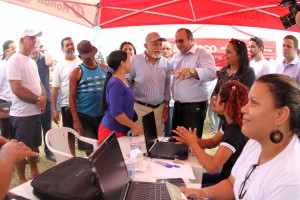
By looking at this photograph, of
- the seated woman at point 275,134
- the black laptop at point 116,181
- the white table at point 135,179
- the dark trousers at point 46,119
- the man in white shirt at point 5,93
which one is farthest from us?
the dark trousers at point 46,119

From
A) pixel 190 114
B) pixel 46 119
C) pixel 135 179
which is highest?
pixel 190 114

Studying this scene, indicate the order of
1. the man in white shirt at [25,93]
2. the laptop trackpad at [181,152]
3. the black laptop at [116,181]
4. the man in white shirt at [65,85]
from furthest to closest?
1. the man in white shirt at [65,85]
2. the man in white shirt at [25,93]
3. the laptop trackpad at [181,152]
4. the black laptop at [116,181]

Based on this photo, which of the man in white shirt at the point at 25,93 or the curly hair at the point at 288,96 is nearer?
the curly hair at the point at 288,96

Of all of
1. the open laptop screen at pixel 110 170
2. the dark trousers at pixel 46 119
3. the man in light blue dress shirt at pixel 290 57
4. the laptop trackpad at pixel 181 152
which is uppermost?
the man in light blue dress shirt at pixel 290 57

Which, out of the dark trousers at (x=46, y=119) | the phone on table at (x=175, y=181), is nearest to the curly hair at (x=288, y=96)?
the phone on table at (x=175, y=181)

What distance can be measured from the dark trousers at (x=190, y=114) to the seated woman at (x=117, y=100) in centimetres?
102

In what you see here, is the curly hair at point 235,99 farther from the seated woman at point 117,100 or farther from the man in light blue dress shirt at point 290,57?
the man in light blue dress shirt at point 290,57

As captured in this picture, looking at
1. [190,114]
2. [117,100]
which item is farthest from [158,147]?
[190,114]

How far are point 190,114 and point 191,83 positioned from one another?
371 millimetres

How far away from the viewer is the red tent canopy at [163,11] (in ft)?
14.3

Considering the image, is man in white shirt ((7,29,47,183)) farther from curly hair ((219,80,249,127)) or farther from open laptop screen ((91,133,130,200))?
curly hair ((219,80,249,127))

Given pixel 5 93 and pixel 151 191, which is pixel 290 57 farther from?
pixel 5 93

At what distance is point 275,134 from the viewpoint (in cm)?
120

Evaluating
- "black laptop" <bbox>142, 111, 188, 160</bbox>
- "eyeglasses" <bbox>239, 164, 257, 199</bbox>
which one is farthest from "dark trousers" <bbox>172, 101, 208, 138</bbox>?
"eyeglasses" <bbox>239, 164, 257, 199</bbox>
